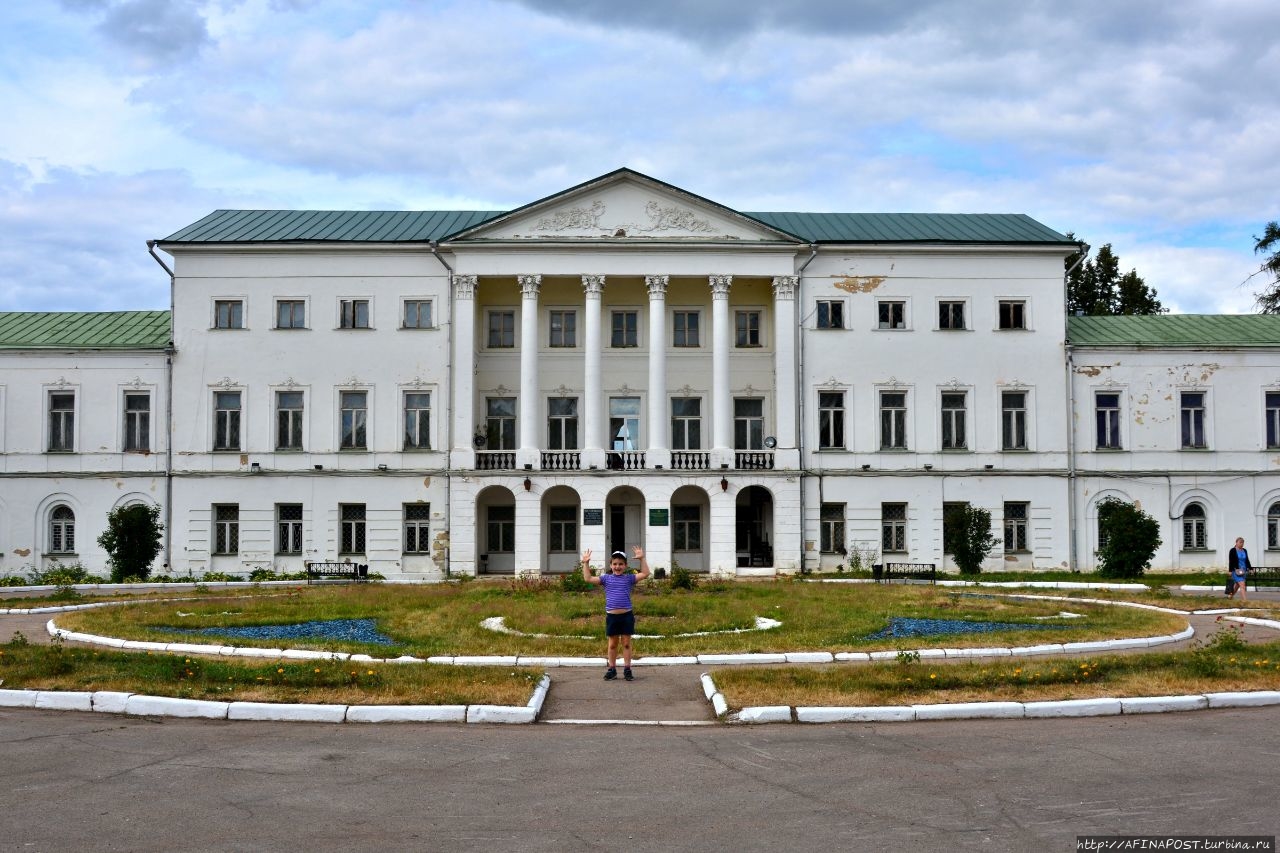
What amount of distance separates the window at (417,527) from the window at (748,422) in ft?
38.8

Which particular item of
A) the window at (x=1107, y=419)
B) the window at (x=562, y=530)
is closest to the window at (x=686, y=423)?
the window at (x=562, y=530)

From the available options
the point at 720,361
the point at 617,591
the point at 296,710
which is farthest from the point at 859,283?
the point at 296,710

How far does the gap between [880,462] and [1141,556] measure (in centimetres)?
949

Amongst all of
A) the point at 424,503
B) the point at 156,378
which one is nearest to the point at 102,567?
the point at 156,378

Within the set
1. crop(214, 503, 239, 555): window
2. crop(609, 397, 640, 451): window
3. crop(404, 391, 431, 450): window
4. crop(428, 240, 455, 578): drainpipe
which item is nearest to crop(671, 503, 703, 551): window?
crop(609, 397, 640, 451): window

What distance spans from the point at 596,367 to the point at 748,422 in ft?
21.1

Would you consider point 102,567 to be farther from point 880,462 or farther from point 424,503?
point 880,462

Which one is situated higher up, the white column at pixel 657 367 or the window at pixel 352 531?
the white column at pixel 657 367

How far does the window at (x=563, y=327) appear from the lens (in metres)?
42.9

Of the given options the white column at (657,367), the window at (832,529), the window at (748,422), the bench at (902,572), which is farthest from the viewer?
the window at (748,422)

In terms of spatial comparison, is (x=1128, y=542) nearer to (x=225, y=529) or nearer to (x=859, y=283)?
(x=859, y=283)

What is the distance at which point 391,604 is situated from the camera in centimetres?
2669

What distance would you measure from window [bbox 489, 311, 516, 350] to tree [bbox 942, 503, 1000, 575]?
17426 mm

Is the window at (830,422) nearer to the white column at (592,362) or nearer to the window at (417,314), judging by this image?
the white column at (592,362)
